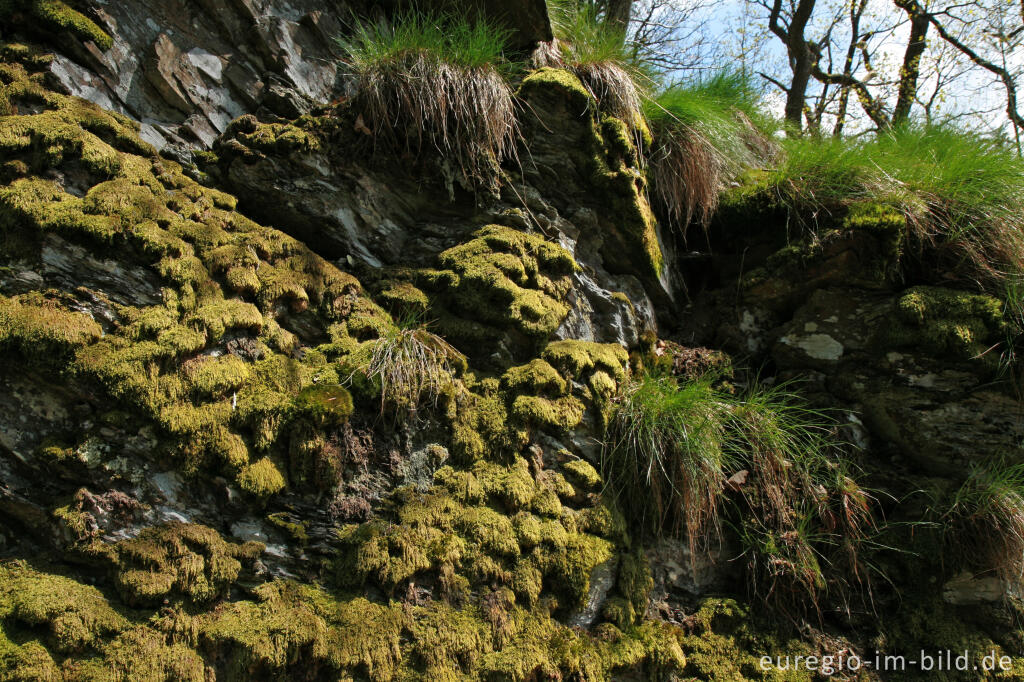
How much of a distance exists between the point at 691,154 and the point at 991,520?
2993 mm

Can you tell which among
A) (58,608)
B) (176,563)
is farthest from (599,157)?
(58,608)

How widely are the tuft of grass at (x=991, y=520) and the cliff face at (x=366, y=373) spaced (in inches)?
4.1

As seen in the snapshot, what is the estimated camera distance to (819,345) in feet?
12.0

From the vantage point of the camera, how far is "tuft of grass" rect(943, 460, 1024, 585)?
297cm

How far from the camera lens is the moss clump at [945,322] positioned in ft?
10.9

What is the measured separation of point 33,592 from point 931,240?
4902 mm

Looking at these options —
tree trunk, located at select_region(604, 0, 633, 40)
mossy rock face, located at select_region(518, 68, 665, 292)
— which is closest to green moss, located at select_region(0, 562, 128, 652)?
mossy rock face, located at select_region(518, 68, 665, 292)

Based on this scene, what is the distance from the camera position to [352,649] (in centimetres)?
196

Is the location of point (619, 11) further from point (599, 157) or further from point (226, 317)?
point (226, 317)

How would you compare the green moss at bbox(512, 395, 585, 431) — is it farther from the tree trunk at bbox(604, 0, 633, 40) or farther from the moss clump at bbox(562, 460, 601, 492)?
the tree trunk at bbox(604, 0, 633, 40)

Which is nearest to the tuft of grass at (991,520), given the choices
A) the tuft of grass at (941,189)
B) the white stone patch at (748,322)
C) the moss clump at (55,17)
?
the tuft of grass at (941,189)

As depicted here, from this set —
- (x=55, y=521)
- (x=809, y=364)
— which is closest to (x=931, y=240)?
(x=809, y=364)

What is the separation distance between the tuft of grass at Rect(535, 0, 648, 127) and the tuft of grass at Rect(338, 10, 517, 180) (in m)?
0.78

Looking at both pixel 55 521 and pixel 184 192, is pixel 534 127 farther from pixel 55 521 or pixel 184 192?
pixel 55 521
